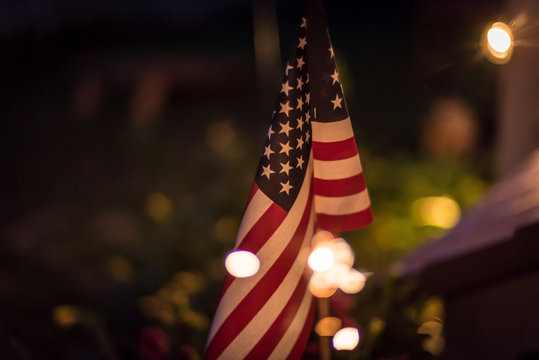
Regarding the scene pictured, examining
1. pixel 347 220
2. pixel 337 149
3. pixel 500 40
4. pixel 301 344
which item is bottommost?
pixel 301 344

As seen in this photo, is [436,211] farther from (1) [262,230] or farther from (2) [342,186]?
(1) [262,230]

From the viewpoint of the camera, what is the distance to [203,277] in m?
4.25

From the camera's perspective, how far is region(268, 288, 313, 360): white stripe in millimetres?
1786

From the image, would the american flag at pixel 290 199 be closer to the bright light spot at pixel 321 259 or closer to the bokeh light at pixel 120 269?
the bright light spot at pixel 321 259

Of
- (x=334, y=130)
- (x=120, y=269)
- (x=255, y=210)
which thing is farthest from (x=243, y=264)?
(x=120, y=269)

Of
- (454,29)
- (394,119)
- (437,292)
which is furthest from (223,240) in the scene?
(454,29)

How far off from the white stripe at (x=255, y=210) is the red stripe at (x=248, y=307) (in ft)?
0.47

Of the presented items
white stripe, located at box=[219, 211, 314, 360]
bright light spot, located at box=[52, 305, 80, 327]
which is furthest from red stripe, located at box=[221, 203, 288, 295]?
bright light spot, located at box=[52, 305, 80, 327]

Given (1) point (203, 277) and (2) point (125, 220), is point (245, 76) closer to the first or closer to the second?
(2) point (125, 220)

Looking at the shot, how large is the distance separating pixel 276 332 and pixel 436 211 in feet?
13.6

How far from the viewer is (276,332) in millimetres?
1782

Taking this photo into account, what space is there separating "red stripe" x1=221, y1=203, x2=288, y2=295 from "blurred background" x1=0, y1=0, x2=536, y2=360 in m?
0.56

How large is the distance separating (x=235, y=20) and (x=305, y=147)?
11.4 m

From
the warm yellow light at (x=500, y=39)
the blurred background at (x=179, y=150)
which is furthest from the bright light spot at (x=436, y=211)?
the warm yellow light at (x=500, y=39)
